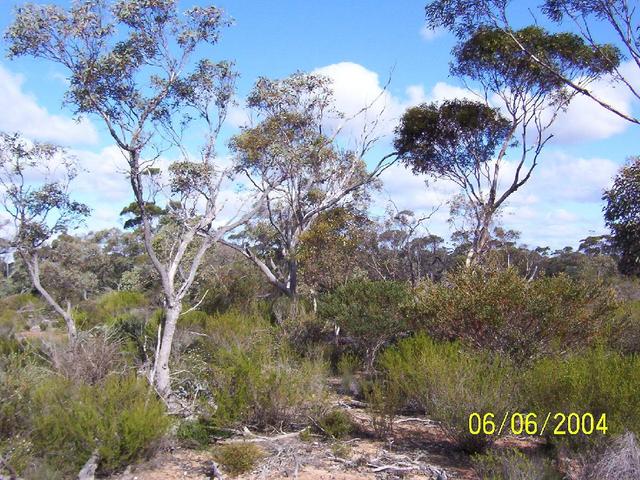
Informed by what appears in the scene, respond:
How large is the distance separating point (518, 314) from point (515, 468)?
3693 mm

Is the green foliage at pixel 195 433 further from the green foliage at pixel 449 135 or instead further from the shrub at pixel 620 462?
the green foliage at pixel 449 135

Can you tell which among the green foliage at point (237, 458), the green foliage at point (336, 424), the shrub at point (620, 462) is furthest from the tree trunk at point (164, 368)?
the shrub at point (620, 462)

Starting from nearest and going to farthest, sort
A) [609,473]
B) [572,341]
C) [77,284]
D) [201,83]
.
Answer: [609,473] < [572,341] < [201,83] < [77,284]

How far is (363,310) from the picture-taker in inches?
454

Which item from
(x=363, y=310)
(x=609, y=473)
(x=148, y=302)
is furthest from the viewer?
(x=148, y=302)

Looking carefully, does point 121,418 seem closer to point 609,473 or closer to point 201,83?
point 609,473

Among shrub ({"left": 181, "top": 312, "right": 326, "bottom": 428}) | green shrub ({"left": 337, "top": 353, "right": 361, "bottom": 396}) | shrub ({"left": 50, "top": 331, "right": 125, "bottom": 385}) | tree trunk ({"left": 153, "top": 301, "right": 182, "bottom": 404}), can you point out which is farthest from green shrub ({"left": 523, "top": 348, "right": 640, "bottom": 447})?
shrub ({"left": 50, "top": 331, "right": 125, "bottom": 385})

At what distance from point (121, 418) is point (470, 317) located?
5.05 m

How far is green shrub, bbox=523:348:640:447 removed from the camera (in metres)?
5.94

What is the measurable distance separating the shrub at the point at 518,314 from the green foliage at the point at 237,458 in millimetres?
3834

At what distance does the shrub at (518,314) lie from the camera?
8.83 m

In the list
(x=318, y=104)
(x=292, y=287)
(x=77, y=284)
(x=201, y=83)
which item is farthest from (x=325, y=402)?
(x=77, y=284)

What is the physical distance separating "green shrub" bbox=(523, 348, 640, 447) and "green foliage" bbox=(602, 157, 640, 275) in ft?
14.8

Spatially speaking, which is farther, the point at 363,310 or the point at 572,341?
the point at 363,310
